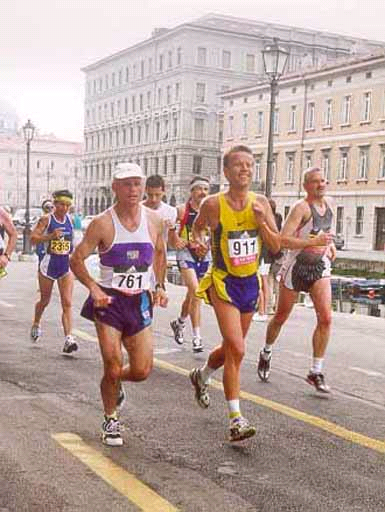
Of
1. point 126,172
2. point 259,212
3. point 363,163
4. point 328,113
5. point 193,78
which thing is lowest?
point 259,212

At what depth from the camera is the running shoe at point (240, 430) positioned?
572cm

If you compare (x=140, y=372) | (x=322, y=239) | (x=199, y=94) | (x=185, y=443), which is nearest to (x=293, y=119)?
(x=199, y=94)

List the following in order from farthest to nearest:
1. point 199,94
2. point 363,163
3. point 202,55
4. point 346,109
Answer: point 199,94 → point 202,55 → point 346,109 → point 363,163

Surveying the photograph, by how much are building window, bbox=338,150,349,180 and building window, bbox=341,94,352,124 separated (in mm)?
2102

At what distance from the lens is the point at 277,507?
459 cm

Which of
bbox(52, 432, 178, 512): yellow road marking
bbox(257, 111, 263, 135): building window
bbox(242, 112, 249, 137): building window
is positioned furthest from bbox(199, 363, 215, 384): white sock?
bbox(242, 112, 249, 137): building window

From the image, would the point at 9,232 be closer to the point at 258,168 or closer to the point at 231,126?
the point at 258,168

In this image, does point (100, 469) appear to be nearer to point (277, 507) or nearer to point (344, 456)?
point (277, 507)

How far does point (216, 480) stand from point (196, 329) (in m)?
4.93

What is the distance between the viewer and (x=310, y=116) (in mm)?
62125

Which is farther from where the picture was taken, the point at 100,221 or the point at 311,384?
the point at 311,384

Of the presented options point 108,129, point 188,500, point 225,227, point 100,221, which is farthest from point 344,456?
point 108,129

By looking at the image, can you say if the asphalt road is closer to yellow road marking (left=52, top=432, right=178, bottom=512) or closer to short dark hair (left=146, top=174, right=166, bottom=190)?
yellow road marking (left=52, top=432, right=178, bottom=512)

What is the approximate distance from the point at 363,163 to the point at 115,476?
177ft
